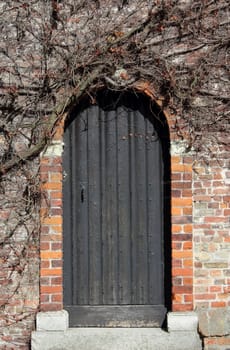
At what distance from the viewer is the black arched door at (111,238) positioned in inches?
236

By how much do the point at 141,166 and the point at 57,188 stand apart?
0.97 m

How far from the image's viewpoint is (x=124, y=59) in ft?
19.2

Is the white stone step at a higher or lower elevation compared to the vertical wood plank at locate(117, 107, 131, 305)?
lower

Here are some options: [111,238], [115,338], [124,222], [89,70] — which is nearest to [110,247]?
[111,238]

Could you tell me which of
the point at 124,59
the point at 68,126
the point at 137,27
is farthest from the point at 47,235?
the point at 137,27

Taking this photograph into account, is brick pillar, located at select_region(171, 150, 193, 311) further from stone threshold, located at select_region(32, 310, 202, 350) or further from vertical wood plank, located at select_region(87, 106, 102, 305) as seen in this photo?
vertical wood plank, located at select_region(87, 106, 102, 305)

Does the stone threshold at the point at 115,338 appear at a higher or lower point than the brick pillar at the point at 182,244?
lower

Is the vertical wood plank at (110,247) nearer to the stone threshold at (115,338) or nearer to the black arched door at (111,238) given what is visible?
the black arched door at (111,238)

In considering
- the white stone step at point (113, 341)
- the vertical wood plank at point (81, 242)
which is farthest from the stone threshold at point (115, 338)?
the vertical wood plank at point (81, 242)

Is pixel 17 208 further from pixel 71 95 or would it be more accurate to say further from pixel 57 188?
pixel 71 95

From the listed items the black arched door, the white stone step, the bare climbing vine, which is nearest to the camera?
the white stone step

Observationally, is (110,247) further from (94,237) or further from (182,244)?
(182,244)

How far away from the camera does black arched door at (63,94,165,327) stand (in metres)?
6.00

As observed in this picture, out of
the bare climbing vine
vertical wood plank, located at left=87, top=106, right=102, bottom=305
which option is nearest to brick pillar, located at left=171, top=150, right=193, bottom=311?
the bare climbing vine
